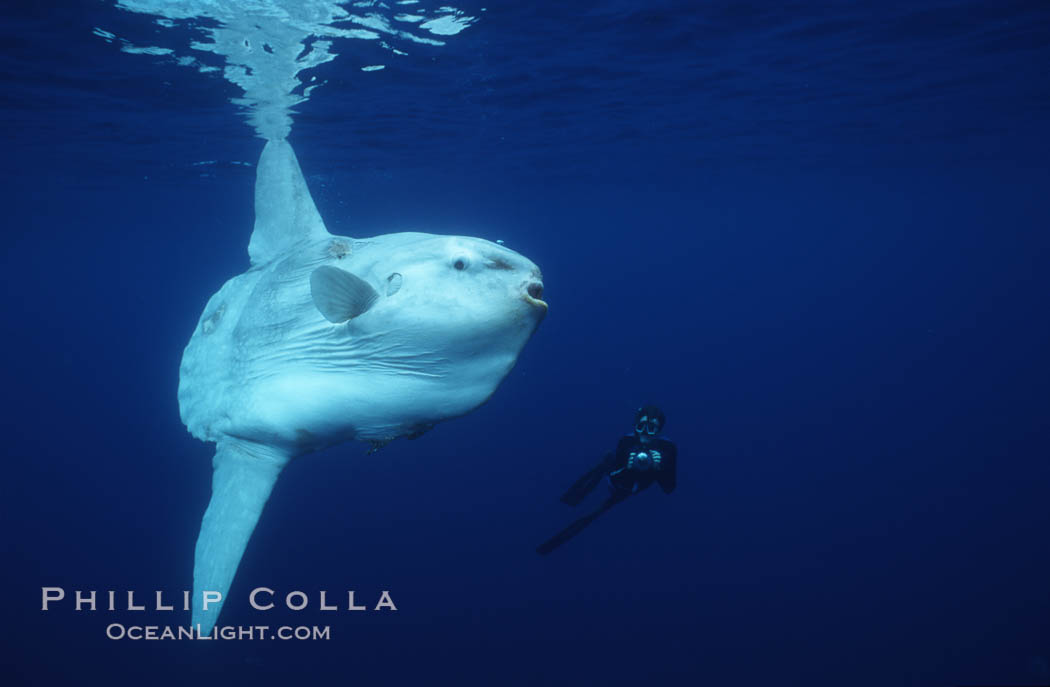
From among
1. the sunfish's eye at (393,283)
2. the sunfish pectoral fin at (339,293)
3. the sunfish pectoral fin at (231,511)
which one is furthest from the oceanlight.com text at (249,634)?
the sunfish's eye at (393,283)

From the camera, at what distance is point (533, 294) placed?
2.25 m

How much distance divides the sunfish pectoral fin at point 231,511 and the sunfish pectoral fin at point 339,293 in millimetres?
965

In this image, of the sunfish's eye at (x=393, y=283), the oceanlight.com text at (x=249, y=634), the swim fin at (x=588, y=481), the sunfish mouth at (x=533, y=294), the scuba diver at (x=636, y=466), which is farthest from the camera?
the oceanlight.com text at (x=249, y=634)

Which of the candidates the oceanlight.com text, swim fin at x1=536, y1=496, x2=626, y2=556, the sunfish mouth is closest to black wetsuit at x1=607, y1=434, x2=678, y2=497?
swim fin at x1=536, y1=496, x2=626, y2=556

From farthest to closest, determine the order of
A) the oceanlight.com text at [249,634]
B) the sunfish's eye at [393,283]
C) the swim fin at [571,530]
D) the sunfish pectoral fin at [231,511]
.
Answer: the oceanlight.com text at [249,634] < the swim fin at [571,530] < the sunfish pectoral fin at [231,511] < the sunfish's eye at [393,283]

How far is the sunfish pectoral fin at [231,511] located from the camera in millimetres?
2832

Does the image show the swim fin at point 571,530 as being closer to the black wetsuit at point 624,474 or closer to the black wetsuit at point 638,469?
the black wetsuit at point 624,474

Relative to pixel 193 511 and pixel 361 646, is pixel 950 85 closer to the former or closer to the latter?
pixel 361 646

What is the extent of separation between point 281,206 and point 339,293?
2163 millimetres

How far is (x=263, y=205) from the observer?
4258 mm

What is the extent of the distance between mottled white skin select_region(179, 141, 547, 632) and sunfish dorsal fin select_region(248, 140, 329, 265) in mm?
434

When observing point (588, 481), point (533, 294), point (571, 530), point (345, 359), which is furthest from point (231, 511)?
point (588, 481)

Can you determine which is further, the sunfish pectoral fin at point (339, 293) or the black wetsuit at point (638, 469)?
the black wetsuit at point (638, 469)

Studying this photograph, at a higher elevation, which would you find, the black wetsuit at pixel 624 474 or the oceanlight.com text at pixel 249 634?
the black wetsuit at pixel 624 474
